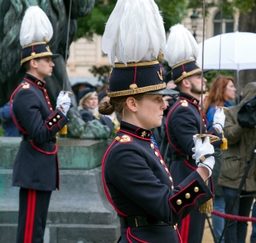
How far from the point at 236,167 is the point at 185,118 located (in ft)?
4.20

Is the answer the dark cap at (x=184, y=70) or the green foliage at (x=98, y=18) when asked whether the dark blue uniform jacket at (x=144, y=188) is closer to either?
the dark cap at (x=184, y=70)

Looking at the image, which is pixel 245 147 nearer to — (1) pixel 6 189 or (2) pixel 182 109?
(2) pixel 182 109

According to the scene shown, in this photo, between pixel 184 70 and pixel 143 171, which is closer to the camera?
pixel 143 171

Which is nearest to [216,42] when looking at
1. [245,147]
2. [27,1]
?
[245,147]

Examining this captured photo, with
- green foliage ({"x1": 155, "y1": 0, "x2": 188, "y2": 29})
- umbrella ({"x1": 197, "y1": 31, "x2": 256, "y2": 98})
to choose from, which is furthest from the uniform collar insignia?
green foliage ({"x1": 155, "y1": 0, "x2": 188, "y2": 29})

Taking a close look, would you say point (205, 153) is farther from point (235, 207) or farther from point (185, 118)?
point (235, 207)

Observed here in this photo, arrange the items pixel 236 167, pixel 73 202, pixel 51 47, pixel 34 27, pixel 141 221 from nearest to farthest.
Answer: pixel 141 221, pixel 34 27, pixel 73 202, pixel 236 167, pixel 51 47

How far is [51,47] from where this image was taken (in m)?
7.15

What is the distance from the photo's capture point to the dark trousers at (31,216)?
5980 mm

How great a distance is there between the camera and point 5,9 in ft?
23.1

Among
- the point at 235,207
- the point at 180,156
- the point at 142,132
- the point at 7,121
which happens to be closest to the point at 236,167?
the point at 235,207

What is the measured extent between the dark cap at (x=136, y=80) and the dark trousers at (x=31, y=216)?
8.25ft

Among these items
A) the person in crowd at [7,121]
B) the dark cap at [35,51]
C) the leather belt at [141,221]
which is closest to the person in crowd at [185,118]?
the dark cap at [35,51]

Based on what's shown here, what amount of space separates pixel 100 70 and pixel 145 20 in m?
21.0
